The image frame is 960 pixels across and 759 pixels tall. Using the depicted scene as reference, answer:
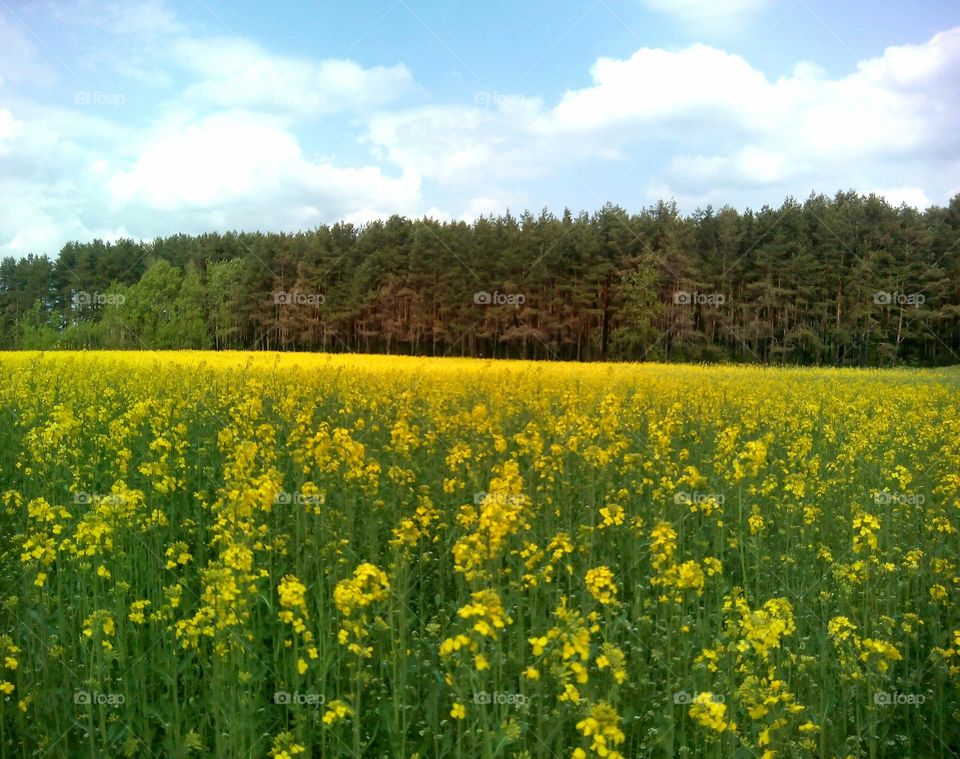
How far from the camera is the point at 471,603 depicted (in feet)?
14.0

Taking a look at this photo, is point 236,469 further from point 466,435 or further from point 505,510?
point 466,435

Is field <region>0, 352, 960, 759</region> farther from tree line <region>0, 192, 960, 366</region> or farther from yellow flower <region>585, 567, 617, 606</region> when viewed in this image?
tree line <region>0, 192, 960, 366</region>

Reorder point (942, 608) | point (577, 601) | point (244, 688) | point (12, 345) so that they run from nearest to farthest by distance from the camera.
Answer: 1. point (244, 688)
2. point (577, 601)
3. point (942, 608)
4. point (12, 345)

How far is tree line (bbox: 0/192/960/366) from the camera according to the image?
155 feet

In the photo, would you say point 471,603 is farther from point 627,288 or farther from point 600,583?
point 627,288

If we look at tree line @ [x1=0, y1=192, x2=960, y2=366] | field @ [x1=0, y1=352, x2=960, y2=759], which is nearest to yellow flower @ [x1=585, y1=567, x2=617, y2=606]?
field @ [x1=0, y1=352, x2=960, y2=759]

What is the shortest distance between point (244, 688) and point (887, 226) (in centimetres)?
5477

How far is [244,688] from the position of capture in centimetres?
414

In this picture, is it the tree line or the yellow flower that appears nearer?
the yellow flower

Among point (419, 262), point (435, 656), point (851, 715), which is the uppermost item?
point (419, 262)

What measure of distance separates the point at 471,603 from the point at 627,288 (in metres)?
43.8

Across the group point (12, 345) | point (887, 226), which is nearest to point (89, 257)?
point (12, 345)

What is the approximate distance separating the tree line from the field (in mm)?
38278

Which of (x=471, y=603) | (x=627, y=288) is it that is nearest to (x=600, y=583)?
(x=471, y=603)
